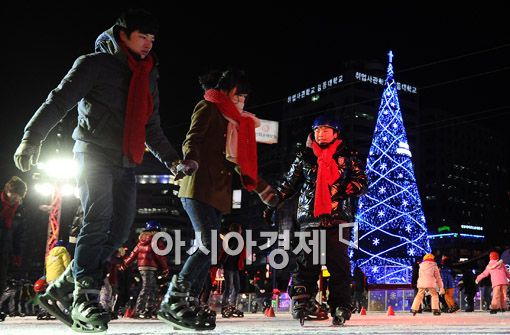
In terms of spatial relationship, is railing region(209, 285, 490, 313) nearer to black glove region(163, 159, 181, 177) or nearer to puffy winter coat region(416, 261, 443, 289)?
puffy winter coat region(416, 261, 443, 289)

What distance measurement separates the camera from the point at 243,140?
486 centimetres

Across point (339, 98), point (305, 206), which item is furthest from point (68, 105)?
point (339, 98)

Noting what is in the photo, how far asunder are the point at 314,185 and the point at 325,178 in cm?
18

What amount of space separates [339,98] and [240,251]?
87488 mm

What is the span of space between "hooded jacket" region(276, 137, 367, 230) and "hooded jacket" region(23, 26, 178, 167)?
2840mm

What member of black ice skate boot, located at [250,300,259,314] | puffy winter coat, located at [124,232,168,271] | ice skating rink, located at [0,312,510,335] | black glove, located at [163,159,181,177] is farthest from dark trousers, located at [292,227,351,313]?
black ice skate boot, located at [250,300,259,314]

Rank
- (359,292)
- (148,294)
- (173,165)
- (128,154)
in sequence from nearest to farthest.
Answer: (128,154), (173,165), (148,294), (359,292)

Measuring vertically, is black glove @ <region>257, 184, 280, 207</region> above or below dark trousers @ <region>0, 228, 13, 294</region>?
above

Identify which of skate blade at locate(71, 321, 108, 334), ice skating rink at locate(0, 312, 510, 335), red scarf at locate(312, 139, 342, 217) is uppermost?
red scarf at locate(312, 139, 342, 217)

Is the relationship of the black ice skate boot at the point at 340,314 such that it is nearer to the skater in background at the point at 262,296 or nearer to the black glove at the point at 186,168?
the black glove at the point at 186,168

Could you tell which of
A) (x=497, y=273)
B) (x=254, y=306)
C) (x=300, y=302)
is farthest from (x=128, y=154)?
(x=254, y=306)

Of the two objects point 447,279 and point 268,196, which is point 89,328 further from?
point 447,279

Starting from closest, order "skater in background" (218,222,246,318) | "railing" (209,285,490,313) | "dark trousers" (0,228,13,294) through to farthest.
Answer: "dark trousers" (0,228,13,294) → "skater in background" (218,222,246,318) → "railing" (209,285,490,313)

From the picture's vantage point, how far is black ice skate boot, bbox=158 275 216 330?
434 centimetres
